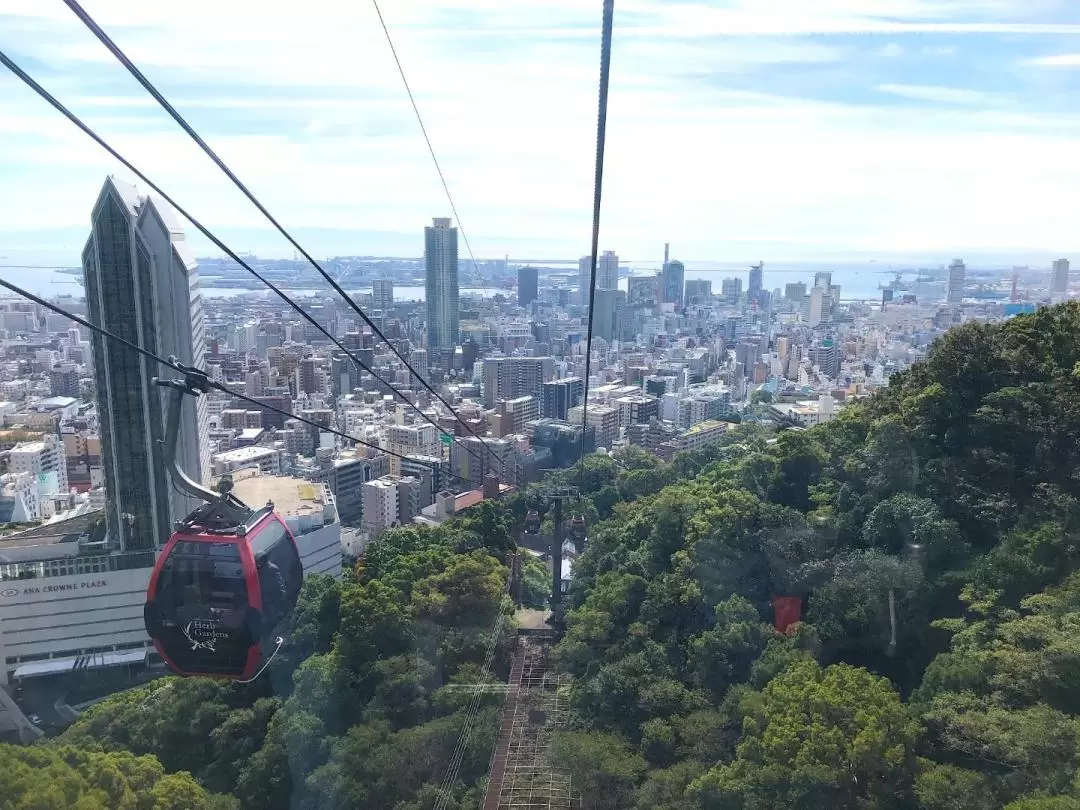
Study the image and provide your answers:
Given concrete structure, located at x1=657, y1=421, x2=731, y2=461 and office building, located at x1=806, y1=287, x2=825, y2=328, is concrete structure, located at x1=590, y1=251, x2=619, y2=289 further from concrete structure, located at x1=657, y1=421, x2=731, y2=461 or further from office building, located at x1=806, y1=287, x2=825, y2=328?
concrete structure, located at x1=657, y1=421, x2=731, y2=461

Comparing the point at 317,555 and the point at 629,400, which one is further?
the point at 629,400

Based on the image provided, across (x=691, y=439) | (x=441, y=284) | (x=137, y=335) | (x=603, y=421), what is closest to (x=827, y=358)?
(x=603, y=421)

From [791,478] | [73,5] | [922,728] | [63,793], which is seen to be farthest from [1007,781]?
[63,793]

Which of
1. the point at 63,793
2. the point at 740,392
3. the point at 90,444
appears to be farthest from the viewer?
the point at 740,392

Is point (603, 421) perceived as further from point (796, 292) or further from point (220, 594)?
point (796, 292)

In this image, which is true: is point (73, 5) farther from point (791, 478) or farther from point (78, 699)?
point (78, 699)

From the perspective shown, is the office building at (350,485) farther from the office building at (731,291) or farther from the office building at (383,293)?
A: the office building at (731,291)

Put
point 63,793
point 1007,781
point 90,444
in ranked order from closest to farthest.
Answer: point 1007,781 → point 63,793 → point 90,444
